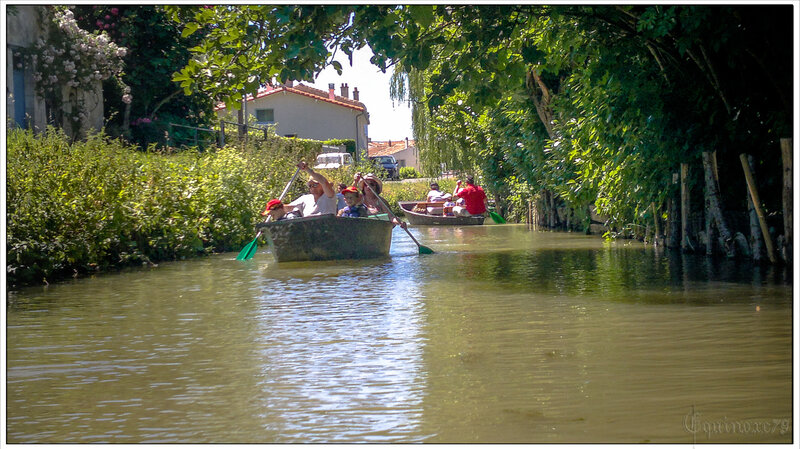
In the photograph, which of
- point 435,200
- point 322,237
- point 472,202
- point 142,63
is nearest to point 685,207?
point 322,237

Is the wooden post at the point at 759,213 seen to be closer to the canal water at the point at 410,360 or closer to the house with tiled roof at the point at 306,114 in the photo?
the canal water at the point at 410,360

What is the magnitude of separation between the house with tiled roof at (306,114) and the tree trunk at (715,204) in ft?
178

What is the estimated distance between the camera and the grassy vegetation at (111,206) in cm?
1302

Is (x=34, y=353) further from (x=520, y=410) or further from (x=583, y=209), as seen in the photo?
(x=583, y=209)

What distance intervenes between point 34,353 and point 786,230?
908 cm

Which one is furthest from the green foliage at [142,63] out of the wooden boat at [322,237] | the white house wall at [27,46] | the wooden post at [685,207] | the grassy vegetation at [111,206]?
the wooden post at [685,207]

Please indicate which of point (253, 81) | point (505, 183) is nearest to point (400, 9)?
point (253, 81)

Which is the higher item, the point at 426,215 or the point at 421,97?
the point at 421,97

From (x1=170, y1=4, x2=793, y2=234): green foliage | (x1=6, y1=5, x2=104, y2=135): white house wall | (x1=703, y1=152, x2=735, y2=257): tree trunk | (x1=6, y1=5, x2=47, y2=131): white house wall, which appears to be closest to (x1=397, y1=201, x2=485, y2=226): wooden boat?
(x1=170, y1=4, x2=793, y2=234): green foliage

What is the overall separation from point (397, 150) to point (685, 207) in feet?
304

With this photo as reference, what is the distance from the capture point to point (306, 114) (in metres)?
69.8

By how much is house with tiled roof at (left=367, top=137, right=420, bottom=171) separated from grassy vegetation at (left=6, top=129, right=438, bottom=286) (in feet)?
266

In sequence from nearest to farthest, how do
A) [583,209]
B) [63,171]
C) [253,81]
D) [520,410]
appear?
[520,410] → [253,81] → [63,171] → [583,209]

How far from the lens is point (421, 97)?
117 feet
